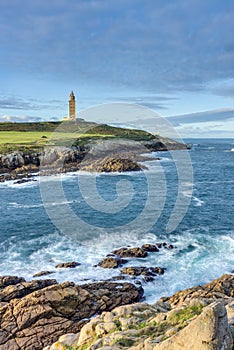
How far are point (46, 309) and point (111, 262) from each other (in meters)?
10.9

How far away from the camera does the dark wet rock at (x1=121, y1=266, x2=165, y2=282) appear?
28.6 m

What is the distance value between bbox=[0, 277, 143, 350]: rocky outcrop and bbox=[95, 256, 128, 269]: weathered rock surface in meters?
5.42

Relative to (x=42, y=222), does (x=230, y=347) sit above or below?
above

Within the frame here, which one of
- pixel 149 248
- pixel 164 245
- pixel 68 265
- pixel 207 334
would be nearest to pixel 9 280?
pixel 68 265

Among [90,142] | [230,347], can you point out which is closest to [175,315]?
[230,347]

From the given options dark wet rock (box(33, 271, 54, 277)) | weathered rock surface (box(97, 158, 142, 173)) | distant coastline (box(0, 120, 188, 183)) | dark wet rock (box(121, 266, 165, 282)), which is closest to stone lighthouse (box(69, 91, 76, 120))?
distant coastline (box(0, 120, 188, 183))

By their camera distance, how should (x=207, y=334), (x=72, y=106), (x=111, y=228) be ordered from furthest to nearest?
(x=72, y=106) < (x=111, y=228) < (x=207, y=334)

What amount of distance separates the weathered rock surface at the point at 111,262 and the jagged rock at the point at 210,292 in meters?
7.58

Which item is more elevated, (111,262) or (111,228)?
(111,228)

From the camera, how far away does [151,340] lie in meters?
11.7

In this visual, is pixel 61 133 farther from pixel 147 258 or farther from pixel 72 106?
pixel 147 258

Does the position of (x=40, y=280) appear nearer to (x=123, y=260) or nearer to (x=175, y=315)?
(x=123, y=260)

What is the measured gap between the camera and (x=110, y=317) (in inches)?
625

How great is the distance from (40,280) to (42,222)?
17.8 meters
